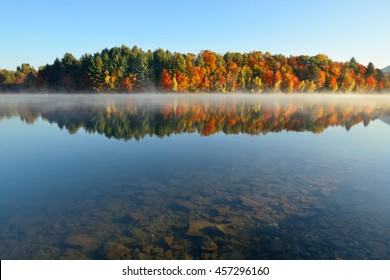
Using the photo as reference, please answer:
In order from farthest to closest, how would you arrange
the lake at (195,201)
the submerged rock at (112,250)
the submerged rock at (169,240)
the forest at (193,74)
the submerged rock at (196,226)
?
the forest at (193,74), the submerged rock at (196,226), the submerged rock at (169,240), the lake at (195,201), the submerged rock at (112,250)

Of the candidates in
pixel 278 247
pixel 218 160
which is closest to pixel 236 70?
pixel 218 160

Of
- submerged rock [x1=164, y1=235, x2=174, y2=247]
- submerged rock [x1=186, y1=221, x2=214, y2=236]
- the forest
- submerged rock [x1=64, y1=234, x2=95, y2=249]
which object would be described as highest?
the forest

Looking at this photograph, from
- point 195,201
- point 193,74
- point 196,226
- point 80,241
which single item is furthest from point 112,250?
point 193,74

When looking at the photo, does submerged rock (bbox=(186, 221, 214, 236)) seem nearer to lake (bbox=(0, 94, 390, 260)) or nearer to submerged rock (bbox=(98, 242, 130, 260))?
lake (bbox=(0, 94, 390, 260))

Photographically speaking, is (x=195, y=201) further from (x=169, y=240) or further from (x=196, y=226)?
(x=169, y=240)

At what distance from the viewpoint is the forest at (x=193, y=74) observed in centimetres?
13012

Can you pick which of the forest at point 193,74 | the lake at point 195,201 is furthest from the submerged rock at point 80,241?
the forest at point 193,74

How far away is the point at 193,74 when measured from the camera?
136500mm

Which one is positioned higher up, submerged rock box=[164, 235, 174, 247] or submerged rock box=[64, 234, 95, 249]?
submerged rock box=[164, 235, 174, 247]

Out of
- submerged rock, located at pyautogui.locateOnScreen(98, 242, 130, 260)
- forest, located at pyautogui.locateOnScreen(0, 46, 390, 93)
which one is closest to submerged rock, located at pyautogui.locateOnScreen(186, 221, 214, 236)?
submerged rock, located at pyautogui.locateOnScreen(98, 242, 130, 260)

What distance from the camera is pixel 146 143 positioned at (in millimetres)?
23188

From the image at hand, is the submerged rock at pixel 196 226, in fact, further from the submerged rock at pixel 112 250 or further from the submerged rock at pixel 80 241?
the submerged rock at pixel 80 241

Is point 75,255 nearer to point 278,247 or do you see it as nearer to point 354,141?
point 278,247

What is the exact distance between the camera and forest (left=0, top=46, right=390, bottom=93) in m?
130
